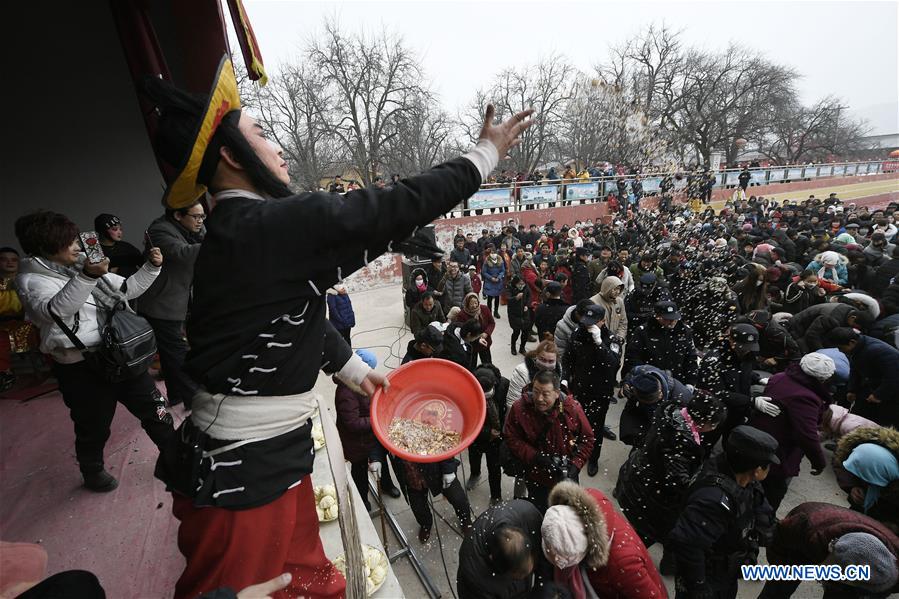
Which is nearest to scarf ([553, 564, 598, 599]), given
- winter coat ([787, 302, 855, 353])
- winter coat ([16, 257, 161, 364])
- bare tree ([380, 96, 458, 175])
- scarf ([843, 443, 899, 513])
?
scarf ([843, 443, 899, 513])

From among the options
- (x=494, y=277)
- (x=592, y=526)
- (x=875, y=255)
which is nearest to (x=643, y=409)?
(x=592, y=526)

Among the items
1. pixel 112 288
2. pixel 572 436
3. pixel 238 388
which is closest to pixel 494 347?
pixel 572 436

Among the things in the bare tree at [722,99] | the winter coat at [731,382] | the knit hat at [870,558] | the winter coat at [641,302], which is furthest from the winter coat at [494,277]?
the bare tree at [722,99]

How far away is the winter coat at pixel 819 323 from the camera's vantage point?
4918mm

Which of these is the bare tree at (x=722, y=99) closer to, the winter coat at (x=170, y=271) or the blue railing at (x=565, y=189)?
the blue railing at (x=565, y=189)

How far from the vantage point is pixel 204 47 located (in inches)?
189

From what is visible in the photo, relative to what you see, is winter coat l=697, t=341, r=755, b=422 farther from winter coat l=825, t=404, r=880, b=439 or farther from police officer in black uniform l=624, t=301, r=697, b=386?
winter coat l=825, t=404, r=880, b=439

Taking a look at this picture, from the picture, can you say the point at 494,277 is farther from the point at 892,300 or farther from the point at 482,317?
the point at 892,300

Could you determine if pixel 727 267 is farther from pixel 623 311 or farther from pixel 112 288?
pixel 112 288

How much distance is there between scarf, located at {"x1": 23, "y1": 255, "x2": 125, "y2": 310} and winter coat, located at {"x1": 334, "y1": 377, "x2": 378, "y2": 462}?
1894mm

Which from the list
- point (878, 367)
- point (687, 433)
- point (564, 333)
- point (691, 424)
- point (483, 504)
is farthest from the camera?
point (564, 333)

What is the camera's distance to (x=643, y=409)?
13.0 feet

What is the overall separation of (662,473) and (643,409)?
2.76 ft

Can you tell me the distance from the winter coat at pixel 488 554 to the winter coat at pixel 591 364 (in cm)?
238
